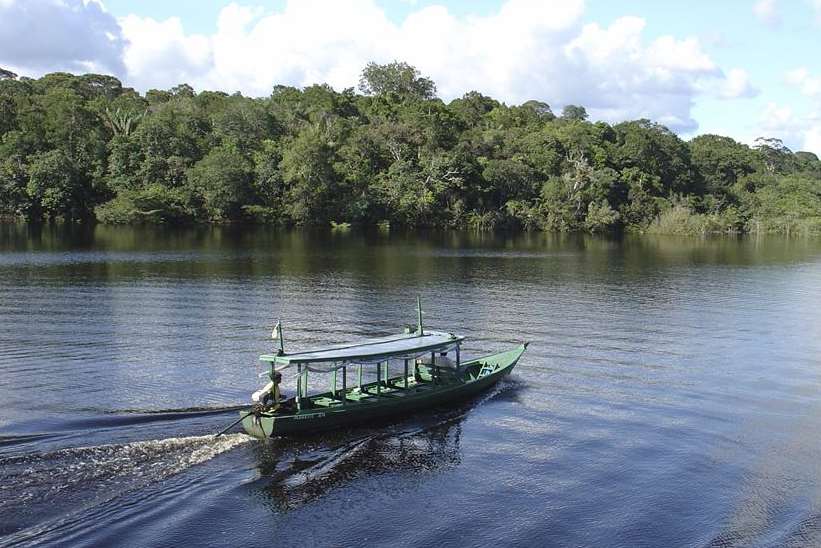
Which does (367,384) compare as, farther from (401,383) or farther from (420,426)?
(420,426)

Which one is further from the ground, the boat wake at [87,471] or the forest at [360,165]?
the forest at [360,165]

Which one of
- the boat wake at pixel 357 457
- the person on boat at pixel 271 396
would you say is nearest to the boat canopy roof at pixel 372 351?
the person on boat at pixel 271 396

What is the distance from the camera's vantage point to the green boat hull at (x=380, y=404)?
25.7m

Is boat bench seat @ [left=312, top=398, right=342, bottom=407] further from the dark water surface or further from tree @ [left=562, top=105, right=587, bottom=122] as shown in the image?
tree @ [left=562, top=105, right=587, bottom=122]

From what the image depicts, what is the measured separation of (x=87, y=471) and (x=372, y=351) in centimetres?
1089

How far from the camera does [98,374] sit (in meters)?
32.5

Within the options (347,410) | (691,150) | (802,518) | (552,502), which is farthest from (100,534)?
(691,150)

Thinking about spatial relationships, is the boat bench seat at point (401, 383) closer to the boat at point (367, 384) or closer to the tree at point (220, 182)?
the boat at point (367, 384)

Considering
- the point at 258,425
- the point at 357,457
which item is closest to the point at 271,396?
the point at 258,425

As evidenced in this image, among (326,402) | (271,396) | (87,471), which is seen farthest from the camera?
(326,402)

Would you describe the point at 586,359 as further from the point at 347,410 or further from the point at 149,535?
the point at 149,535

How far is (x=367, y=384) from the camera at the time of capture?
30.0 meters

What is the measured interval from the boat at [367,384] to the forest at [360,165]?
9415cm

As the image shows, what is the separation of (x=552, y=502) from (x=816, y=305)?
45127 mm
